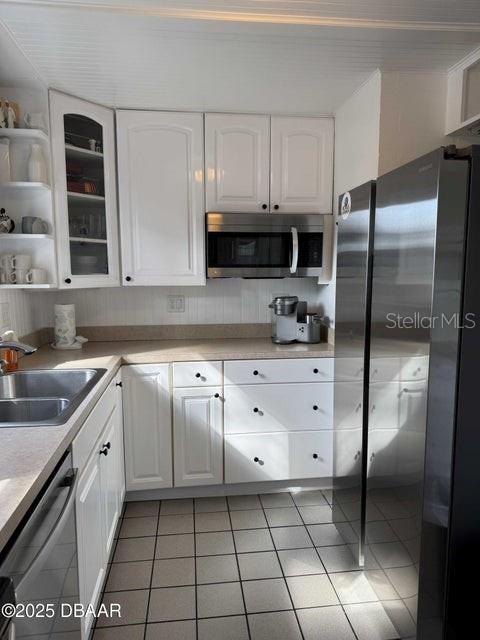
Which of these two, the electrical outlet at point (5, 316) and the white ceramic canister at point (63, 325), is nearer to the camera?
the electrical outlet at point (5, 316)

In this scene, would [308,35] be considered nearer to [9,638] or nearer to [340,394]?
[340,394]

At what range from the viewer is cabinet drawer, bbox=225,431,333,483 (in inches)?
96.7

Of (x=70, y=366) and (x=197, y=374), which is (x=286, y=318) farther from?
(x=70, y=366)

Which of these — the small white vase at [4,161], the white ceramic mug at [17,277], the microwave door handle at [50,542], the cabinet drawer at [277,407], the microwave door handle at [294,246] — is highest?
the small white vase at [4,161]

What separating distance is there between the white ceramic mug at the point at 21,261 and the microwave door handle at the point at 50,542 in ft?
4.16

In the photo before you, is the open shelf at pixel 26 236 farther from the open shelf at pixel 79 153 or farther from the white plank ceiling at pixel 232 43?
the white plank ceiling at pixel 232 43

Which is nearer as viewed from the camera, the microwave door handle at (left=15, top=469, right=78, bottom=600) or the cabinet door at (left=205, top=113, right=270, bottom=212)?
the microwave door handle at (left=15, top=469, right=78, bottom=600)

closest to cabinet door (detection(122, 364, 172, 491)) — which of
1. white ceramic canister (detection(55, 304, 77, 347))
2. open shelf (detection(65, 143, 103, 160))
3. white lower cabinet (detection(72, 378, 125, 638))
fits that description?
white lower cabinet (detection(72, 378, 125, 638))

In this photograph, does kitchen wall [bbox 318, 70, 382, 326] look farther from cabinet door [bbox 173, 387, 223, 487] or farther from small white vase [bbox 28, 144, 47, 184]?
small white vase [bbox 28, 144, 47, 184]

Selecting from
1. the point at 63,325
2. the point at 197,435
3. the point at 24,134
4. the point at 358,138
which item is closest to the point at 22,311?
the point at 63,325

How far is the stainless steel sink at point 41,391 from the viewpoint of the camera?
1572 millimetres

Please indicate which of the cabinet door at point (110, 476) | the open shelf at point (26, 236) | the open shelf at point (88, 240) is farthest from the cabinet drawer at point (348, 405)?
the open shelf at point (26, 236)

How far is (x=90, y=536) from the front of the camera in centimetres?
149

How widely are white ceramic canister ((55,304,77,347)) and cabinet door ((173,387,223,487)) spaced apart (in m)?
0.74
